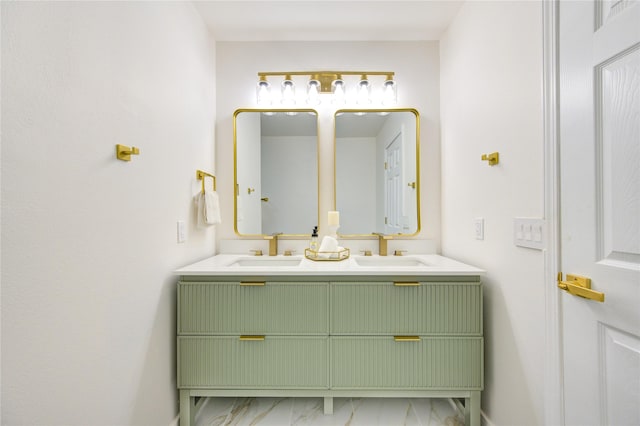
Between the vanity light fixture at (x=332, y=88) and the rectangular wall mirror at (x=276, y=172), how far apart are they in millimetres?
95

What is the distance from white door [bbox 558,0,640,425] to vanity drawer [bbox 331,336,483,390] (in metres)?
0.44

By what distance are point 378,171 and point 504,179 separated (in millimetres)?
859

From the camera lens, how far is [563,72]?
3.02 ft

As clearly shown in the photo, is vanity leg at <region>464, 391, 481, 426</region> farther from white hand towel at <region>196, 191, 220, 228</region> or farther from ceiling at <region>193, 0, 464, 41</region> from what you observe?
ceiling at <region>193, 0, 464, 41</region>

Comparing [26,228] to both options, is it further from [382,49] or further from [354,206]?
[382,49]

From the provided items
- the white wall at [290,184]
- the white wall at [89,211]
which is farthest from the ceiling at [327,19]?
the white wall at [290,184]

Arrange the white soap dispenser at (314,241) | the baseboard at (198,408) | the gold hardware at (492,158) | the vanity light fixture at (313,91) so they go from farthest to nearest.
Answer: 1. the vanity light fixture at (313,91)
2. the white soap dispenser at (314,241)
3. the baseboard at (198,408)
4. the gold hardware at (492,158)

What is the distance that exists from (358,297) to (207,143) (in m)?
1.39

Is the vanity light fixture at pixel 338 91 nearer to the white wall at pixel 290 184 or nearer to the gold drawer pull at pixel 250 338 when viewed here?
the white wall at pixel 290 184

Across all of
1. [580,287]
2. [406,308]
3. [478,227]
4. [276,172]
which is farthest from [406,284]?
[276,172]

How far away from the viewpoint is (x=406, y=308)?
1370 millimetres

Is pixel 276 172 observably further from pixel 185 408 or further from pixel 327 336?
pixel 185 408

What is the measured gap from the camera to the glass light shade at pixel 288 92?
75.7 inches

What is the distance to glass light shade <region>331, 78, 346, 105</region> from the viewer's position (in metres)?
1.93
